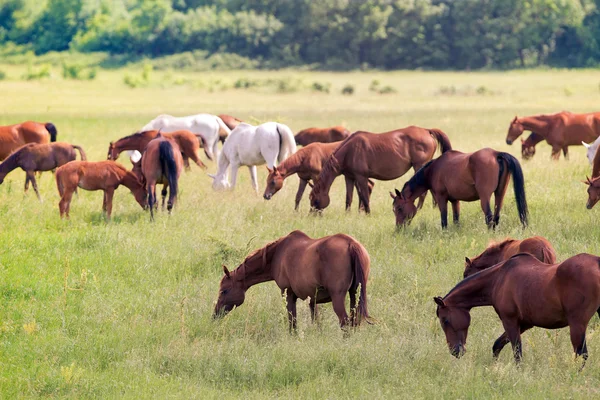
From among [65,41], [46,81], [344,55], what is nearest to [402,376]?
[46,81]

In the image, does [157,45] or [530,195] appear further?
[157,45]

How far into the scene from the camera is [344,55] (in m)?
75.4

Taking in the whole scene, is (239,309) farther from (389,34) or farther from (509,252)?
(389,34)

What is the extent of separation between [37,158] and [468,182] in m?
7.66

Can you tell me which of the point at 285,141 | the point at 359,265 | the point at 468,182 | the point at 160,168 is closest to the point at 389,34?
the point at 285,141

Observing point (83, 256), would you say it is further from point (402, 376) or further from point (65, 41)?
point (65, 41)

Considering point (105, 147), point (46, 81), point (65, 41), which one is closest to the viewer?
point (105, 147)

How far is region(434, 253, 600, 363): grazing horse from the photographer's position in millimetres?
6578

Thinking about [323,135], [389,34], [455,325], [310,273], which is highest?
[310,273]

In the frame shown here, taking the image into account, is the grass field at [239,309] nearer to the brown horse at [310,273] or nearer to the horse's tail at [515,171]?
the brown horse at [310,273]

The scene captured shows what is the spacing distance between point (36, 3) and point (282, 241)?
10094cm

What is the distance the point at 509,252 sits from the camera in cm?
832

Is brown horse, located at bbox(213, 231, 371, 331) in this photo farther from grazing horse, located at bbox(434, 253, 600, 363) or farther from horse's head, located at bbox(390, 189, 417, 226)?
horse's head, located at bbox(390, 189, 417, 226)

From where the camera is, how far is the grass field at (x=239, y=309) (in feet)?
22.5
